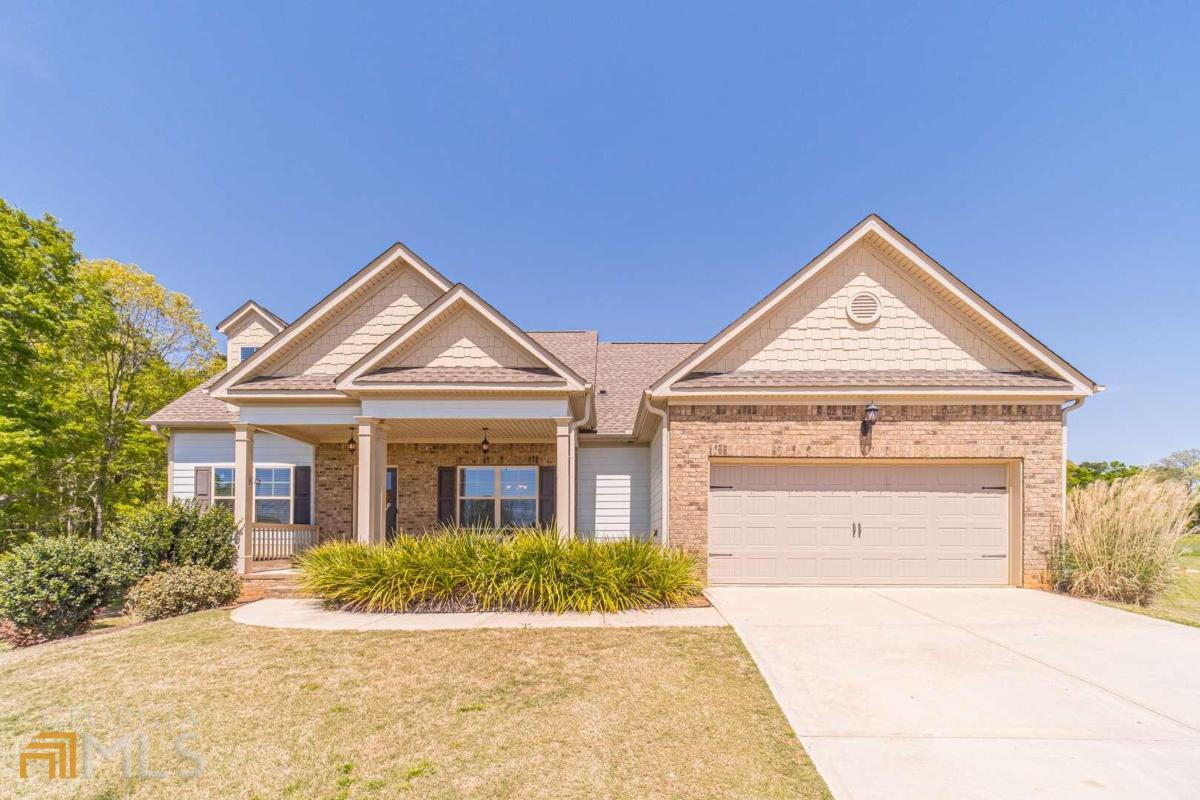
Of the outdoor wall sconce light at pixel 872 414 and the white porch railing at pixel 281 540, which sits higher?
the outdoor wall sconce light at pixel 872 414

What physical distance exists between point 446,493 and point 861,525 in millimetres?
9433

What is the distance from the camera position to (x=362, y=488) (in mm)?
9906

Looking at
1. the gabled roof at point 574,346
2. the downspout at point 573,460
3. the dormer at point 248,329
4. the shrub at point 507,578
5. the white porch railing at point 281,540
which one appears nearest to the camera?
the shrub at point 507,578

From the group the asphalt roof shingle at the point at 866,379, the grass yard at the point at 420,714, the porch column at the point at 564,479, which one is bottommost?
the grass yard at the point at 420,714

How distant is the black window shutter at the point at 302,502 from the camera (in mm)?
13586

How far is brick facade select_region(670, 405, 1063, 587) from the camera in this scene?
31.6ft

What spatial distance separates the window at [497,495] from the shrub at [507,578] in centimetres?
502

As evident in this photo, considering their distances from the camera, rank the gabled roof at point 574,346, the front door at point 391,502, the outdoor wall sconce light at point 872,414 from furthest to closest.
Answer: the gabled roof at point 574,346 < the front door at point 391,502 < the outdoor wall sconce light at point 872,414

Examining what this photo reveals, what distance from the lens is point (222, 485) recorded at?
13.8m

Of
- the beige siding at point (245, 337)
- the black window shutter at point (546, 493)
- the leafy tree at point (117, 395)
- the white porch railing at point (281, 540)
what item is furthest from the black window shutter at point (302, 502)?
the leafy tree at point (117, 395)

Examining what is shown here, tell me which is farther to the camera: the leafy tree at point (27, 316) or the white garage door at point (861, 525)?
the leafy tree at point (27, 316)

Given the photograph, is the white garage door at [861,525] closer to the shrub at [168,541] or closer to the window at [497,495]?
the window at [497,495]

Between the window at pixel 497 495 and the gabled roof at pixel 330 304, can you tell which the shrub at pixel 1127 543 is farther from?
the gabled roof at pixel 330 304

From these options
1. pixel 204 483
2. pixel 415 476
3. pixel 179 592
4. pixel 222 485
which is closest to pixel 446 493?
pixel 415 476
